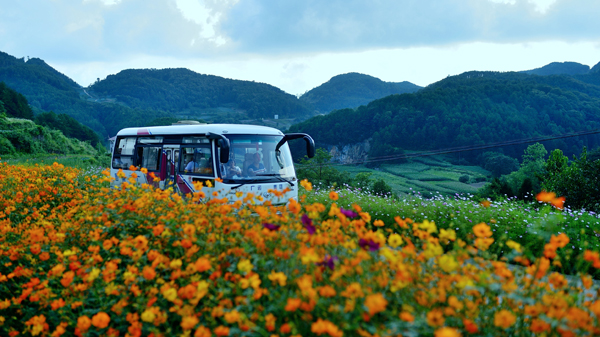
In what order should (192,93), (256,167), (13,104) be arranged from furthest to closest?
1. (192,93)
2. (13,104)
3. (256,167)

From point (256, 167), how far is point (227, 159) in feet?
2.95

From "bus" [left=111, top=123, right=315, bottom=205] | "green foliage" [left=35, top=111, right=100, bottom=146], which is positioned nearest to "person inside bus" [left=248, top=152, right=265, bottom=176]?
"bus" [left=111, top=123, right=315, bottom=205]

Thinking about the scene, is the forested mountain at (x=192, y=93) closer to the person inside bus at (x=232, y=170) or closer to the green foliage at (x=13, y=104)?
the green foliage at (x=13, y=104)

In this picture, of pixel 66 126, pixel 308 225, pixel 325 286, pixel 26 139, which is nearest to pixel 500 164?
pixel 26 139

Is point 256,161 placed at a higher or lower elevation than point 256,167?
higher

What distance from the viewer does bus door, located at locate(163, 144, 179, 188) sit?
9680 millimetres

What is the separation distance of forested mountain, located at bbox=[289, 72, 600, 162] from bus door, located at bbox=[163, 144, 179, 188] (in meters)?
85.9

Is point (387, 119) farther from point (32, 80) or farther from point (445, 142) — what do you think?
point (32, 80)

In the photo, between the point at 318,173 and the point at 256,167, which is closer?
the point at 256,167

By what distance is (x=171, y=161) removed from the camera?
989cm

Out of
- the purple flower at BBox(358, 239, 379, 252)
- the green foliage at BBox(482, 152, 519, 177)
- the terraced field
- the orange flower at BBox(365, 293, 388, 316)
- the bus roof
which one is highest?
the bus roof

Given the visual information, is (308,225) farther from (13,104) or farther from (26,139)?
(13,104)

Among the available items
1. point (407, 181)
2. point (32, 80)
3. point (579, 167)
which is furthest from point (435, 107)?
point (32, 80)

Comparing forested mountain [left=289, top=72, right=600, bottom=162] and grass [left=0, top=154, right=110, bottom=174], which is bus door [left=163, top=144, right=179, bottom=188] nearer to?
grass [left=0, top=154, right=110, bottom=174]
